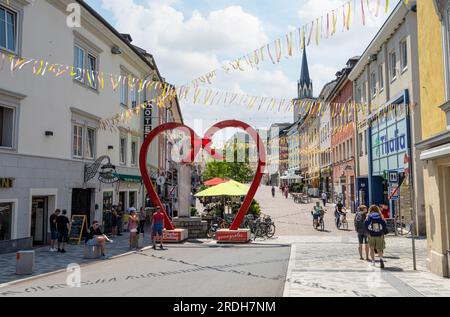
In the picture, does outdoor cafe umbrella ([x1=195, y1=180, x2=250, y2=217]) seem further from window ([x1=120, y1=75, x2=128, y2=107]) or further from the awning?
window ([x1=120, y1=75, x2=128, y2=107])

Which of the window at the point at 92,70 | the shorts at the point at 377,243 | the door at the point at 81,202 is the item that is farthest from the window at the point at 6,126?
the shorts at the point at 377,243

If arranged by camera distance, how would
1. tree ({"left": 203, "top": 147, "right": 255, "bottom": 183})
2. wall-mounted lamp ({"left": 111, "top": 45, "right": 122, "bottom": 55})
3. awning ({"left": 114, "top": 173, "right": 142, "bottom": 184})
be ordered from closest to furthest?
1. wall-mounted lamp ({"left": 111, "top": 45, "right": 122, "bottom": 55})
2. awning ({"left": 114, "top": 173, "right": 142, "bottom": 184})
3. tree ({"left": 203, "top": 147, "right": 255, "bottom": 183})

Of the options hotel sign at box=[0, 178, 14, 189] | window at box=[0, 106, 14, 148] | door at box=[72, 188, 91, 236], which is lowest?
door at box=[72, 188, 91, 236]

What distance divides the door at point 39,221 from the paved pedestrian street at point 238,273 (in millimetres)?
1476

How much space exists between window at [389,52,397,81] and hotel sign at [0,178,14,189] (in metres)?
19.6

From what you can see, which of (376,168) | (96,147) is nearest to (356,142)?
(376,168)

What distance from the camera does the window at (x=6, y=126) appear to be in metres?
15.0

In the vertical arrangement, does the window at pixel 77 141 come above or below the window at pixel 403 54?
below

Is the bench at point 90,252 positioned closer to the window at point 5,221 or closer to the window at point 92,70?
the window at point 5,221

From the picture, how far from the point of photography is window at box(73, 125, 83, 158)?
64.2ft

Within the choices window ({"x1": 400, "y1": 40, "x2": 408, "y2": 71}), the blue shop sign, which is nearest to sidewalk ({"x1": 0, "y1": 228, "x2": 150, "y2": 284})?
the blue shop sign

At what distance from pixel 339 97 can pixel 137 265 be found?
1282 inches

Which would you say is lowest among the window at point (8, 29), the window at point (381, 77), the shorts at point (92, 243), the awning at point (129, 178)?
the shorts at point (92, 243)

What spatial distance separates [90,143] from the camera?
70.2ft
